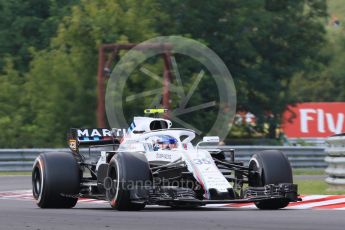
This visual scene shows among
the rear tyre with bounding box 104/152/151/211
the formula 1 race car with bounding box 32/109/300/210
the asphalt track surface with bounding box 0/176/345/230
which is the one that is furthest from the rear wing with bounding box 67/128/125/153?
the rear tyre with bounding box 104/152/151/211

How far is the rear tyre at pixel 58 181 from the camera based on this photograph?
15.6 metres

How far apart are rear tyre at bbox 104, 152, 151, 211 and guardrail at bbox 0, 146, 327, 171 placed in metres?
12.0

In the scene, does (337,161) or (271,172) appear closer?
(271,172)

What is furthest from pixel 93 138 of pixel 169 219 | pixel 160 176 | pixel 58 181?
pixel 169 219

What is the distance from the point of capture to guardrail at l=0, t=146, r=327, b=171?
92.8ft

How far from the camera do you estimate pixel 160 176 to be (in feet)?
50.1

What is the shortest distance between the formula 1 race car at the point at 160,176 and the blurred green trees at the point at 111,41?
51.7 feet

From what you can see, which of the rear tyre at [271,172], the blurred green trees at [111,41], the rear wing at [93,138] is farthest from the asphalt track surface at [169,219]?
the blurred green trees at [111,41]

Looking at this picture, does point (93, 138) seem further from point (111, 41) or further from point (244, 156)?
point (111, 41)

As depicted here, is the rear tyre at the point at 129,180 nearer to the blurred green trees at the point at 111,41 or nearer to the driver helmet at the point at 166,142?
the driver helmet at the point at 166,142

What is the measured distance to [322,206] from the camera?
51.1 feet

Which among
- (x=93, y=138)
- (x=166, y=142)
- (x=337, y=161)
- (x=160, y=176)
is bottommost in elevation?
(x=160, y=176)

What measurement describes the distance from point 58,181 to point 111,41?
19.9 m

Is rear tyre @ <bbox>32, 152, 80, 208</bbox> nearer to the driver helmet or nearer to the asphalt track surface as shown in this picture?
the asphalt track surface
